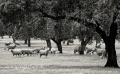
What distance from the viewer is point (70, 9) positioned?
2550 centimetres

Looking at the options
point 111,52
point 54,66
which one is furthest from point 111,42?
point 54,66

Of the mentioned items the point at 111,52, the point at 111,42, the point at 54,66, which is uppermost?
the point at 111,42

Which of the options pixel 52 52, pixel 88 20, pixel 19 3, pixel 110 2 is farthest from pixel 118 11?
pixel 52 52

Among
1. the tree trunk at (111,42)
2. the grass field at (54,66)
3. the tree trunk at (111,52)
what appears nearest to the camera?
the grass field at (54,66)

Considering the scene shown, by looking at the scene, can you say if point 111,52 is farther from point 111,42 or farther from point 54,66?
point 54,66

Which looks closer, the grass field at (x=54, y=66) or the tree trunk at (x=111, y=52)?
the grass field at (x=54, y=66)

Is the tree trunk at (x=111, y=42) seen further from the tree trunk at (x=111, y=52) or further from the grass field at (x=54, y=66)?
the grass field at (x=54, y=66)

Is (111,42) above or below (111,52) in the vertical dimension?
above

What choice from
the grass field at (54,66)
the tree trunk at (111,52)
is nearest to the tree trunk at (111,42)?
the tree trunk at (111,52)

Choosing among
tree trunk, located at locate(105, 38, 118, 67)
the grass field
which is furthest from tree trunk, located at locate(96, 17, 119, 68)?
the grass field

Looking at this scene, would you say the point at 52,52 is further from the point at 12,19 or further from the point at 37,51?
the point at 12,19

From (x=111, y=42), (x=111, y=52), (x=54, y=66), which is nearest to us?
(x=111, y=42)

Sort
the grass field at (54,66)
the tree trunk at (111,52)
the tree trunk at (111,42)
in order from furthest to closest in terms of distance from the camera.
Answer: the tree trunk at (111,52), the tree trunk at (111,42), the grass field at (54,66)

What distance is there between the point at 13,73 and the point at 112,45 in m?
9.38
